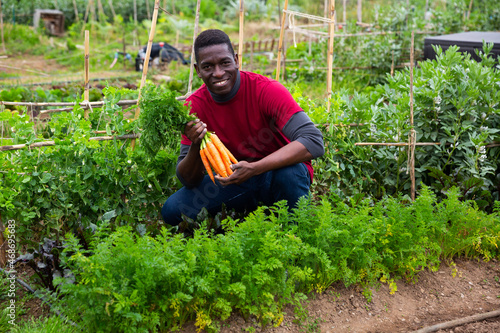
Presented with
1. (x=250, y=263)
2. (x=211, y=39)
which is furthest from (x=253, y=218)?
(x=211, y=39)

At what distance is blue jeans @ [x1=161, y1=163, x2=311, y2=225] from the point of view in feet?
9.52

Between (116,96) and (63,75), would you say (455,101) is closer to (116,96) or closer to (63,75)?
(116,96)

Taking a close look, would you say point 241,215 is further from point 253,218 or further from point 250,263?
point 250,263

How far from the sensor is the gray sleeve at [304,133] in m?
2.80

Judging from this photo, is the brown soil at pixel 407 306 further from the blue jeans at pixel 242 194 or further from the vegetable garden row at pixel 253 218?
the blue jeans at pixel 242 194

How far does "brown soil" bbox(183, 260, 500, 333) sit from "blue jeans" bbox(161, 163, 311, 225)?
2.06ft

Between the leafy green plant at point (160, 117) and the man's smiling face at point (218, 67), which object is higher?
the man's smiling face at point (218, 67)

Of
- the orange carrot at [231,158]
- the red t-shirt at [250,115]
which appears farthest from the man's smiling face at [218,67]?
the orange carrot at [231,158]

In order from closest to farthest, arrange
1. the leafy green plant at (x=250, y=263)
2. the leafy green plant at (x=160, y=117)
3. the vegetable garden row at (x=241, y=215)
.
Answer: the leafy green plant at (x=250, y=263) < the vegetable garden row at (x=241, y=215) < the leafy green plant at (x=160, y=117)

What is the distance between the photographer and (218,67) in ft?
9.25

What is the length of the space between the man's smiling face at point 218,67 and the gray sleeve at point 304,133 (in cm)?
42

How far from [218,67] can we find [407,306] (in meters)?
1.71

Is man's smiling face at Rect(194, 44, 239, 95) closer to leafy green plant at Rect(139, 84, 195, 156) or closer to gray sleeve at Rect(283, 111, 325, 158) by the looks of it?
leafy green plant at Rect(139, 84, 195, 156)

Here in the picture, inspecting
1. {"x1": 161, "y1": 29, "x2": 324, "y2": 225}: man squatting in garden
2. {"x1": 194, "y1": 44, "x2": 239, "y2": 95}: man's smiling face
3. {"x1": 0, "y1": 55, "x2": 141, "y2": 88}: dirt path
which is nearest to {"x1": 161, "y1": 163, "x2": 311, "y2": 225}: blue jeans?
{"x1": 161, "y1": 29, "x2": 324, "y2": 225}: man squatting in garden
